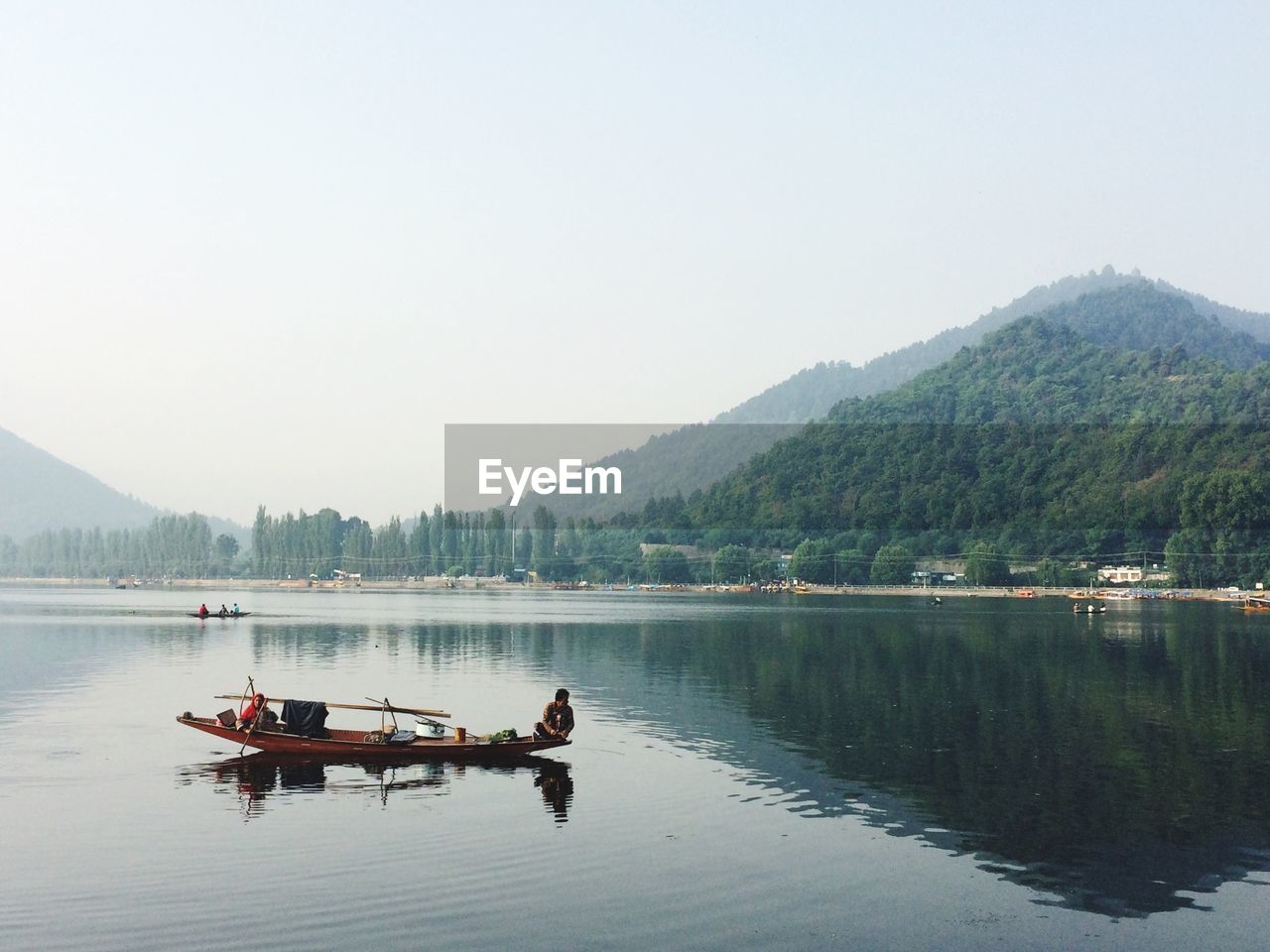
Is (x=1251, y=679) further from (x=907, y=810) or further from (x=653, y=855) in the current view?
(x=653, y=855)

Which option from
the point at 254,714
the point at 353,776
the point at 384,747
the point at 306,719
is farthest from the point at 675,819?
the point at 254,714

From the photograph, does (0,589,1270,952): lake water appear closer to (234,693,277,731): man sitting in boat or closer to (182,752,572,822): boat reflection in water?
(182,752,572,822): boat reflection in water

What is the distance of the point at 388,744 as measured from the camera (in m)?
40.5

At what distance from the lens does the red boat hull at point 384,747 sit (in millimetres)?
40031

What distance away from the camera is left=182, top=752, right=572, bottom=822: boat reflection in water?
35237mm

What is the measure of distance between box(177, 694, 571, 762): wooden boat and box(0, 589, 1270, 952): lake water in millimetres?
632

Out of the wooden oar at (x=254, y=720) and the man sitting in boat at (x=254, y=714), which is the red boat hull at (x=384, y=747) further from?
the man sitting in boat at (x=254, y=714)

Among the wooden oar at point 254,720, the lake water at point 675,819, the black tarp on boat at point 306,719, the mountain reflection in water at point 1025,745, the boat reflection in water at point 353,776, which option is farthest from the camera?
the black tarp on boat at point 306,719

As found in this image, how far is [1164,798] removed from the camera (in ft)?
112

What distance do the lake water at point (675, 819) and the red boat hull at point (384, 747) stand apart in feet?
1.92

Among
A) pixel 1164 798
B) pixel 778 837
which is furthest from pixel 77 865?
pixel 1164 798

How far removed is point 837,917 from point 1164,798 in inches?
620

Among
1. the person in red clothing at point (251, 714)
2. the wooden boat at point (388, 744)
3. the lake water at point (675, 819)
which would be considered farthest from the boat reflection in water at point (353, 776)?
the person in red clothing at point (251, 714)

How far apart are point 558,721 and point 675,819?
1020 cm
